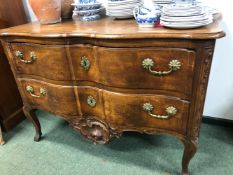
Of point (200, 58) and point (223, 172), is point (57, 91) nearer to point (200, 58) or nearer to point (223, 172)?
point (200, 58)

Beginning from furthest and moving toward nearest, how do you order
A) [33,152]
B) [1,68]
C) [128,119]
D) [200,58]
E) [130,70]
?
1. [1,68]
2. [33,152]
3. [128,119]
4. [130,70]
5. [200,58]

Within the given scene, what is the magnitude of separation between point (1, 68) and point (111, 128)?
1067 mm

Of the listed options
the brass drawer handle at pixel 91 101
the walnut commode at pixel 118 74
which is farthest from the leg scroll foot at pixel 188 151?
the brass drawer handle at pixel 91 101

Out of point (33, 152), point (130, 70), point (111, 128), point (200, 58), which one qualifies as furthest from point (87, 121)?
point (200, 58)

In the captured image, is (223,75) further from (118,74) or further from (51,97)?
(51,97)

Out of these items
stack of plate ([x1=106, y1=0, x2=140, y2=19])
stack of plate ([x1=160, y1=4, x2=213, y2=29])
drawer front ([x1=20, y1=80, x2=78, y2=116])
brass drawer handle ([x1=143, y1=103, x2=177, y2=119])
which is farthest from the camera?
drawer front ([x1=20, y1=80, x2=78, y2=116])

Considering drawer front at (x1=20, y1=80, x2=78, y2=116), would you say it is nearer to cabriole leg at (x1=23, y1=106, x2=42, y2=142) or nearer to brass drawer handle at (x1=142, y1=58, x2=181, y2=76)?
cabriole leg at (x1=23, y1=106, x2=42, y2=142)

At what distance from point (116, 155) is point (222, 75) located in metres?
0.89

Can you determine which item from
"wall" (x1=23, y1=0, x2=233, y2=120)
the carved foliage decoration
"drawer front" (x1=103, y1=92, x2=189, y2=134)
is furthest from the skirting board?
the carved foliage decoration

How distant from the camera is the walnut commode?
895 mm

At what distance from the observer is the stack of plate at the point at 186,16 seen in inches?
33.5

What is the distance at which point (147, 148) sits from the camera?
4.90ft

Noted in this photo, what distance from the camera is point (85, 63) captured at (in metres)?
1.08

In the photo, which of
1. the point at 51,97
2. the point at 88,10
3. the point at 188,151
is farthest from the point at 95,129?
the point at 88,10
